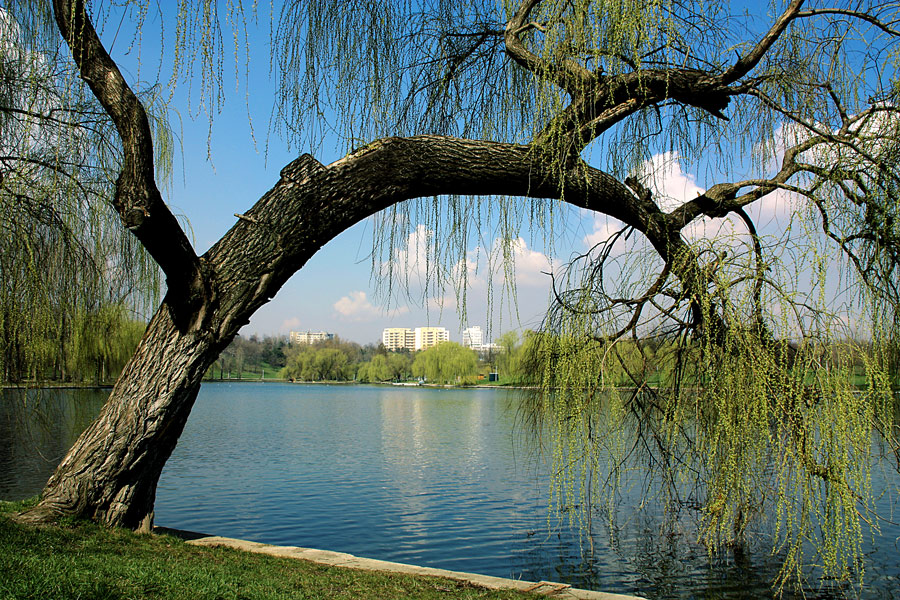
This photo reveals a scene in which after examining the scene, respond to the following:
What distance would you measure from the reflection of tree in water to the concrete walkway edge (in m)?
1.71

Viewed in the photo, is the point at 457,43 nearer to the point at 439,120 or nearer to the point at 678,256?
the point at 439,120

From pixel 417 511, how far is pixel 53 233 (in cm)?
649

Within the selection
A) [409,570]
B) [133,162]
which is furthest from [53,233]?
[409,570]

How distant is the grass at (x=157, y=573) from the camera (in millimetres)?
2955

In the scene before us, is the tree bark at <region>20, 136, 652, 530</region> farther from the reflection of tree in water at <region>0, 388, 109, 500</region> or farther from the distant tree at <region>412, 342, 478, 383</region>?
the distant tree at <region>412, 342, 478, 383</region>

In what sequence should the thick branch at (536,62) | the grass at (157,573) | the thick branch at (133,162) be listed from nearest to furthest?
the grass at (157,573) < the thick branch at (133,162) < the thick branch at (536,62)

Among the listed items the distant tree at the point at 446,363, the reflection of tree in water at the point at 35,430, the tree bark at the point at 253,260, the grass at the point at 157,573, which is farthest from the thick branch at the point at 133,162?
the distant tree at the point at 446,363

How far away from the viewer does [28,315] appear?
4.66 meters

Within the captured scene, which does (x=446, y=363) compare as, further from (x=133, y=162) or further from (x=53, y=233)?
(x=133, y=162)

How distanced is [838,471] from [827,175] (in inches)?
66.0

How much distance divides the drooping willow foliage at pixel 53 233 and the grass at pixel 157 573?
1.29 m

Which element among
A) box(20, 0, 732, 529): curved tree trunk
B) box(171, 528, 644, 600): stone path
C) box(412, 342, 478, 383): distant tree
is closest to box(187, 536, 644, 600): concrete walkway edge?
box(171, 528, 644, 600): stone path

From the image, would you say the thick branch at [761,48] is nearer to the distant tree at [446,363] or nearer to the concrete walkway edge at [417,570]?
the concrete walkway edge at [417,570]

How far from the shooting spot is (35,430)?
48.9ft
